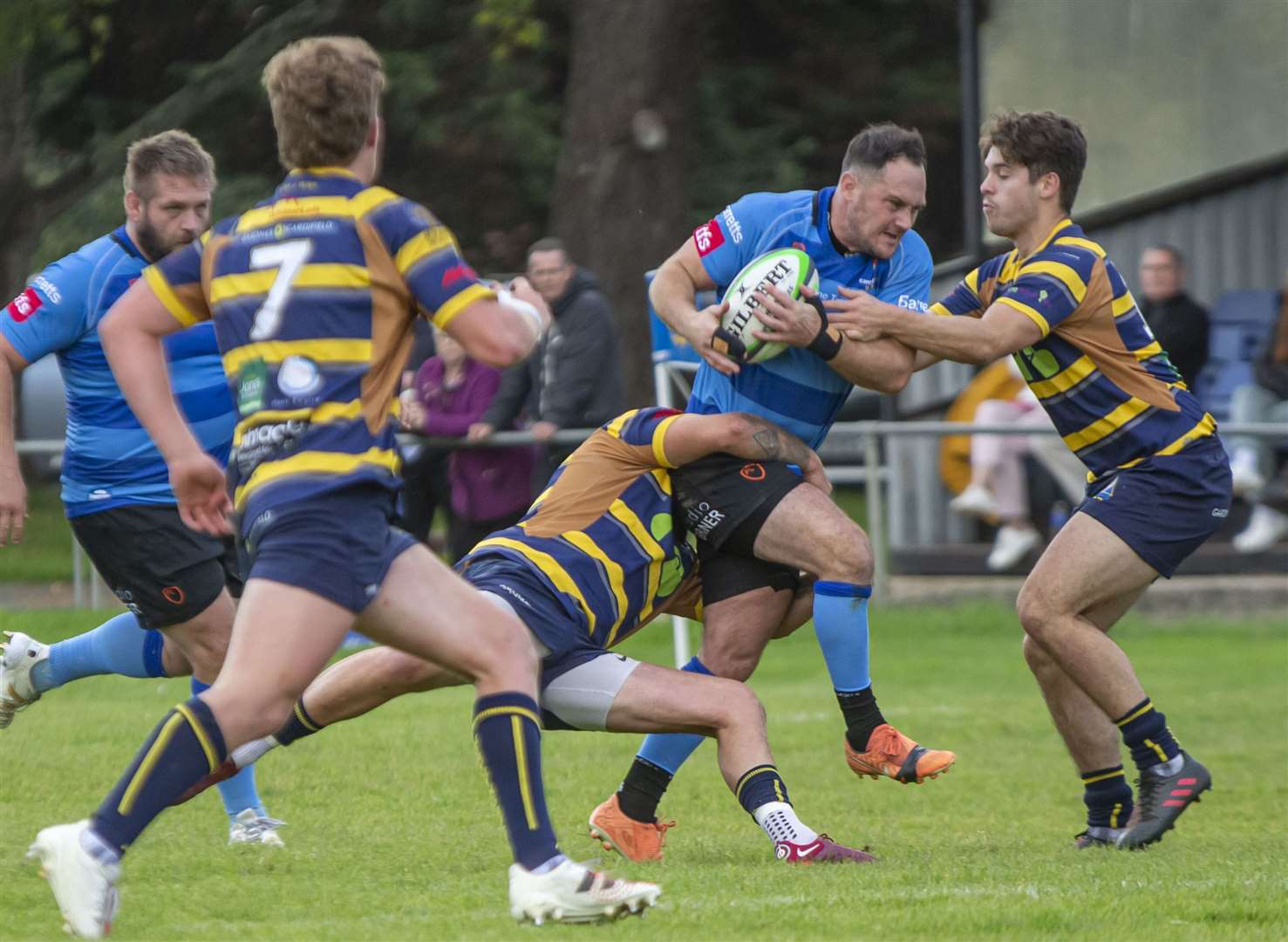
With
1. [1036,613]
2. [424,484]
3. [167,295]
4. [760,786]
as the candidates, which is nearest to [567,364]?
[424,484]

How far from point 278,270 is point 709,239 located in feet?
7.79

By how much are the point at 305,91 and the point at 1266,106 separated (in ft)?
40.6

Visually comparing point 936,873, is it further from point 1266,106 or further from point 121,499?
point 1266,106

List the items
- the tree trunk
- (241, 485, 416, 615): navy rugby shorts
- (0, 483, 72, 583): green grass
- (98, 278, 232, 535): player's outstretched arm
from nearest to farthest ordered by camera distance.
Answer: (241, 485, 416, 615): navy rugby shorts < (98, 278, 232, 535): player's outstretched arm < (0, 483, 72, 583): green grass < the tree trunk

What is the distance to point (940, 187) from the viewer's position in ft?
85.6

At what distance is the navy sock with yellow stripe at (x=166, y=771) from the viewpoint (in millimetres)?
4375

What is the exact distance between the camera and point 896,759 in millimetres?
6035

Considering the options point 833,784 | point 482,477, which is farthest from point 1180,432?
point 482,477

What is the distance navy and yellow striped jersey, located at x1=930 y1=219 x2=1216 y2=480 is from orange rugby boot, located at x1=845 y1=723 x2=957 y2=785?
1186 mm

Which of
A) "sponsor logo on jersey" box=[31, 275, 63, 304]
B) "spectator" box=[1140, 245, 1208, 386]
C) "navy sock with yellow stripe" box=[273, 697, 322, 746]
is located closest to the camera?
"navy sock with yellow stripe" box=[273, 697, 322, 746]

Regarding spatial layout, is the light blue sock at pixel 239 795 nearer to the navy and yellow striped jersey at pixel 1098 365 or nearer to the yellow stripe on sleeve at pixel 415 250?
the yellow stripe on sleeve at pixel 415 250

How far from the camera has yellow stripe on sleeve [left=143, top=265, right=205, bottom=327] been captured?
4699 mm

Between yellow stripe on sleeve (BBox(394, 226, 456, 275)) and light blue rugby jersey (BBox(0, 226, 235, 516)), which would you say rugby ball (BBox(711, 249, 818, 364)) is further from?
yellow stripe on sleeve (BBox(394, 226, 456, 275))

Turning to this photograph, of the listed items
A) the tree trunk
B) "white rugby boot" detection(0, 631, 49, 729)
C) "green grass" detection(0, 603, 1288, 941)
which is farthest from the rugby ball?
→ the tree trunk
